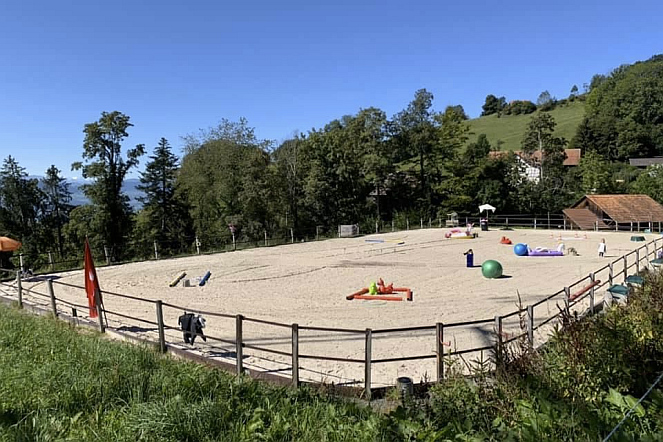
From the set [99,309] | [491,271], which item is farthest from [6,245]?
[491,271]

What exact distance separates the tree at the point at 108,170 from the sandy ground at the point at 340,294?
33.5 feet

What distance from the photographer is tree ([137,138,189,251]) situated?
32.0 m

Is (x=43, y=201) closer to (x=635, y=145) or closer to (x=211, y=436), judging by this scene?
(x=211, y=436)

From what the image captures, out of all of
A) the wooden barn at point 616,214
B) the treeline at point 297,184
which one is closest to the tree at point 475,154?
the treeline at point 297,184

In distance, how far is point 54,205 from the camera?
122 feet

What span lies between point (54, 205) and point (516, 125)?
278 ft

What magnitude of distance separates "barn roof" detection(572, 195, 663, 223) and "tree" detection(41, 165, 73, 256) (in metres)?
43.1

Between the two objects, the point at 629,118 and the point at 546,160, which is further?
the point at 629,118

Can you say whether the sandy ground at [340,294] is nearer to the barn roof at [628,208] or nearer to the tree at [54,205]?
the barn roof at [628,208]

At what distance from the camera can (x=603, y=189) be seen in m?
43.6

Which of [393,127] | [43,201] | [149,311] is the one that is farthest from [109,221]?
[393,127]

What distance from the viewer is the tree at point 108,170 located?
27.2 m

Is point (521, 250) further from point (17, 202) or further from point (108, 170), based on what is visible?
point (17, 202)

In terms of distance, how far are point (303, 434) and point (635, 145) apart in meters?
76.6
